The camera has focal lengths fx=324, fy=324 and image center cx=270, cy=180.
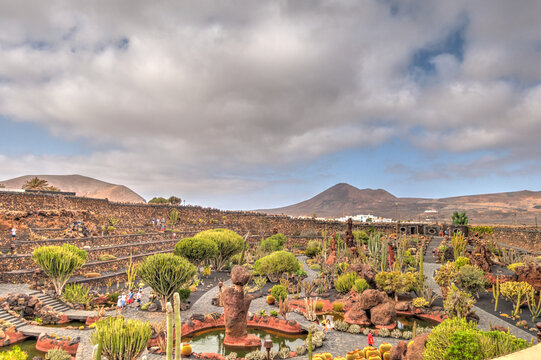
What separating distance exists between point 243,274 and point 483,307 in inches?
639

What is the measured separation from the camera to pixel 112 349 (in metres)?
11.6

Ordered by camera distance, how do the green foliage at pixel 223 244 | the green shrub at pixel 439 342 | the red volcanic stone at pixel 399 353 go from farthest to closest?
the green foliage at pixel 223 244
the red volcanic stone at pixel 399 353
the green shrub at pixel 439 342

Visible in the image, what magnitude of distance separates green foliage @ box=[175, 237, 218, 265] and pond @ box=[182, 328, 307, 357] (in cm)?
1082

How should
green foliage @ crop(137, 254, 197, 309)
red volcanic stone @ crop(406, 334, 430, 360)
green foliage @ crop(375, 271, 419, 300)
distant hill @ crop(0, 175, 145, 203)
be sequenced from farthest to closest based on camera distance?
distant hill @ crop(0, 175, 145, 203)
green foliage @ crop(375, 271, 419, 300)
green foliage @ crop(137, 254, 197, 309)
red volcanic stone @ crop(406, 334, 430, 360)

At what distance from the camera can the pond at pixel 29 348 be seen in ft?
46.7

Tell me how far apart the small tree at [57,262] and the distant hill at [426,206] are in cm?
7401

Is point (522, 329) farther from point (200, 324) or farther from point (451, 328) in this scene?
point (200, 324)

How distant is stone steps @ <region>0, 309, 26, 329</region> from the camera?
1675 cm

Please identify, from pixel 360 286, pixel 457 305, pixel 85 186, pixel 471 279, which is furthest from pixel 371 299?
pixel 85 186

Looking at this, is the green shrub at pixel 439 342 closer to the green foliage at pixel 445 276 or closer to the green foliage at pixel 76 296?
the green foliage at pixel 445 276

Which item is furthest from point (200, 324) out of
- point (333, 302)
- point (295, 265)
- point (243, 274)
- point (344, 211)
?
point (344, 211)

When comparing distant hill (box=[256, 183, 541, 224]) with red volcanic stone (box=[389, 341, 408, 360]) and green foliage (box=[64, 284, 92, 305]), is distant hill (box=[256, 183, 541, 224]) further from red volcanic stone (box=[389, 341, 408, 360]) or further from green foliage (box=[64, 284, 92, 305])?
green foliage (box=[64, 284, 92, 305])

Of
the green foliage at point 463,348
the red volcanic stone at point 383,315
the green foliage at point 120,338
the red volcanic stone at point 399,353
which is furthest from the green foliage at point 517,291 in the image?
the green foliage at point 120,338

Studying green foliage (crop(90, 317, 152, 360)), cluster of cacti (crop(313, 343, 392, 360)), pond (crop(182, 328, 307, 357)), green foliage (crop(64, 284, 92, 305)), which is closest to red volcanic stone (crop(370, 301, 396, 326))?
pond (crop(182, 328, 307, 357))
